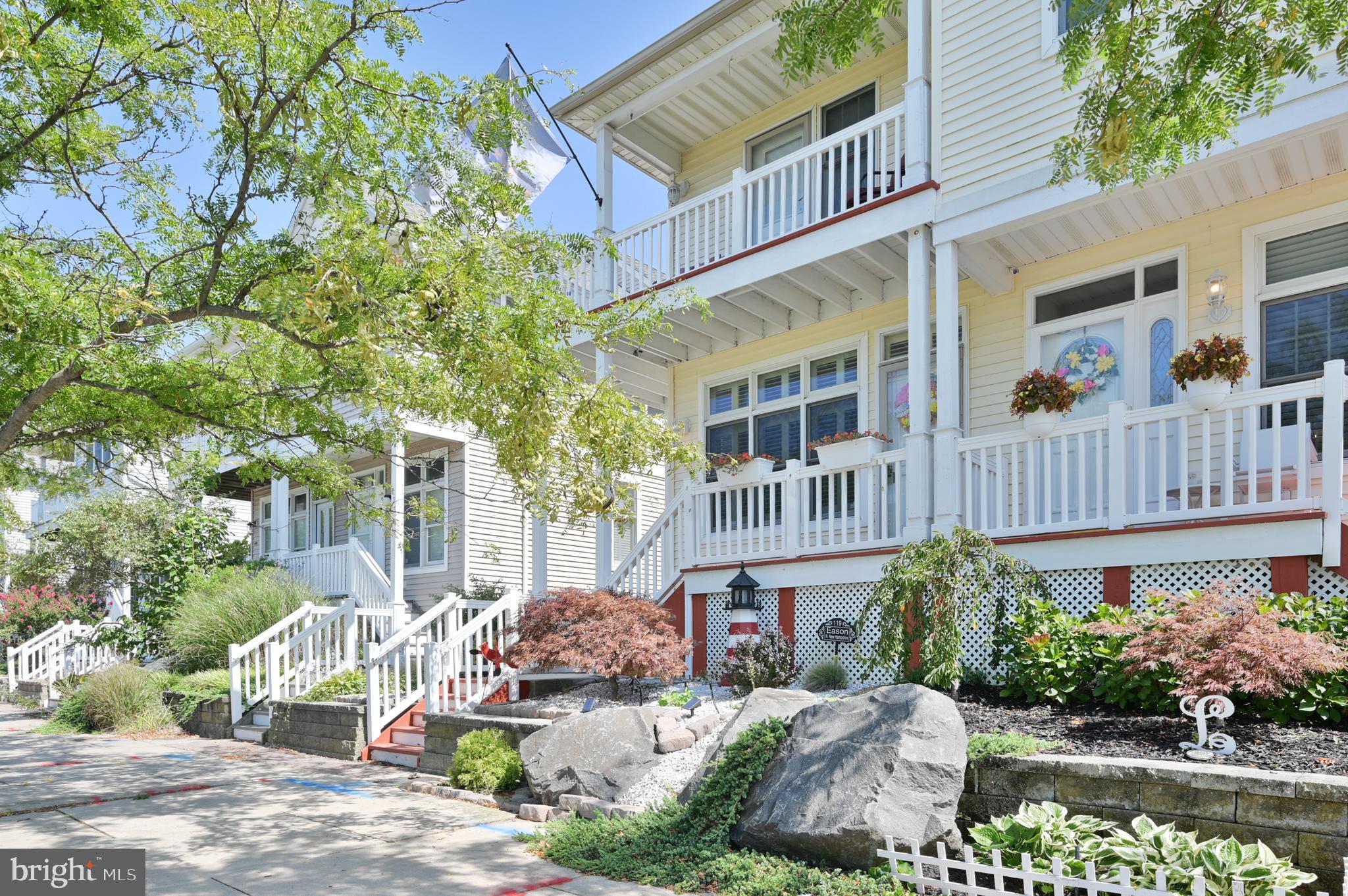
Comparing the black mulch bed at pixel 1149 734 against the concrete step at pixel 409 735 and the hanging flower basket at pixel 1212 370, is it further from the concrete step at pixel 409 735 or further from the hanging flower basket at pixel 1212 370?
the concrete step at pixel 409 735

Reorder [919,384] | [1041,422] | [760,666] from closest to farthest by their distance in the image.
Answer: [1041,422] < [760,666] < [919,384]

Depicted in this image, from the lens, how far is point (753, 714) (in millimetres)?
6672

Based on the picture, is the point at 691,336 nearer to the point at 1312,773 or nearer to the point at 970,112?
the point at 970,112

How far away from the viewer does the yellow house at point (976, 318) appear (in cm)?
754

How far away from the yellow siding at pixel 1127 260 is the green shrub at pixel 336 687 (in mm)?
7957

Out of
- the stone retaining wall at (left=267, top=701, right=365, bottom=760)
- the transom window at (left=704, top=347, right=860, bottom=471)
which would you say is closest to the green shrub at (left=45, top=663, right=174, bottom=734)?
the stone retaining wall at (left=267, top=701, right=365, bottom=760)

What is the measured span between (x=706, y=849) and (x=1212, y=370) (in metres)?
5.26

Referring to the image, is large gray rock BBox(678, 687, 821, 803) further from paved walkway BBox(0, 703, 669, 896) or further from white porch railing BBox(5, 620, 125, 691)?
white porch railing BBox(5, 620, 125, 691)

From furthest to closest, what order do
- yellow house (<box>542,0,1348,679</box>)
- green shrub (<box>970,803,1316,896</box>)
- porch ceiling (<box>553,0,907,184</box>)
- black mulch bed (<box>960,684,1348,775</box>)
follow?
porch ceiling (<box>553,0,907,184</box>)
yellow house (<box>542,0,1348,679</box>)
black mulch bed (<box>960,684,1348,775</box>)
green shrub (<box>970,803,1316,896</box>)

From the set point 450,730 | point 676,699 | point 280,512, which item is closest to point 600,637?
point 676,699

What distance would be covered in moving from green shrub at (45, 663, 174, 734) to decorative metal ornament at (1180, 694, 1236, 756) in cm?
1213

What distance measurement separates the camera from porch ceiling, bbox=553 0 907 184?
11.1 m

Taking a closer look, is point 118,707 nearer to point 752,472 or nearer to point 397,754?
point 397,754

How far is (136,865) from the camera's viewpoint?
5609 mm
